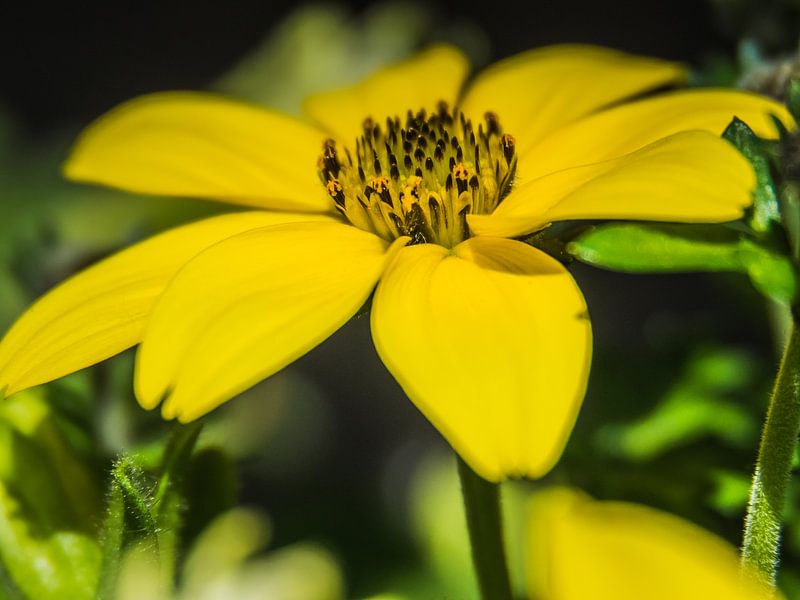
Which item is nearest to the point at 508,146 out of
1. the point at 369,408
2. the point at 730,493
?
the point at 730,493

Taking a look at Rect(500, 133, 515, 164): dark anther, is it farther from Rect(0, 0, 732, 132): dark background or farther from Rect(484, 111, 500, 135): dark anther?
Rect(0, 0, 732, 132): dark background

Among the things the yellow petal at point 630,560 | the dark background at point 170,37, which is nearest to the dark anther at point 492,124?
the yellow petal at point 630,560

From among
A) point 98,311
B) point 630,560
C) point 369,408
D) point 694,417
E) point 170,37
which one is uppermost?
point 630,560

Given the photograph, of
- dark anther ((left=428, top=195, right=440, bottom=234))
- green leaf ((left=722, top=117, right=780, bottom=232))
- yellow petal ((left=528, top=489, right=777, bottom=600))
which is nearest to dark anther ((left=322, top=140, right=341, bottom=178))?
dark anther ((left=428, top=195, right=440, bottom=234))

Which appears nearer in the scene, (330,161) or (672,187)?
(672,187)

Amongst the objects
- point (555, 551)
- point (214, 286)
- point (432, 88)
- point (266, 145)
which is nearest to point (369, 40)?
point (432, 88)

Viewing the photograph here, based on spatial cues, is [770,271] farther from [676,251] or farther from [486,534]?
[486,534]

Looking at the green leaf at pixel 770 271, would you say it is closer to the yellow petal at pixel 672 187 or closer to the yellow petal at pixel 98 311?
the yellow petal at pixel 672 187
